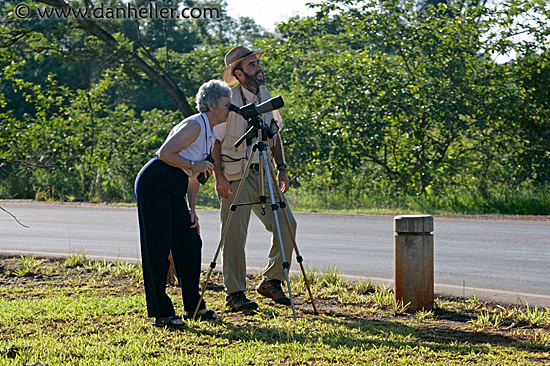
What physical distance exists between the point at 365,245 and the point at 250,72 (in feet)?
17.1

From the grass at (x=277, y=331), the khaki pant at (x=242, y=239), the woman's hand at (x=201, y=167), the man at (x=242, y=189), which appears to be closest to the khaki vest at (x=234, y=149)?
the man at (x=242, y=189)

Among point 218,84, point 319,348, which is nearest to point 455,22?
point 218,84

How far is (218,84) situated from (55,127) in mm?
18478

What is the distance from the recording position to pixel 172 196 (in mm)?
5770

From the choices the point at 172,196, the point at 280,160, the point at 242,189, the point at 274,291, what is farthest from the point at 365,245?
the point at 172,196

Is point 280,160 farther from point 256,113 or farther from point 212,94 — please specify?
point 212,94

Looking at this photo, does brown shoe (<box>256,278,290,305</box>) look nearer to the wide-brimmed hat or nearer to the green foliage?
the wide-brimmed hat

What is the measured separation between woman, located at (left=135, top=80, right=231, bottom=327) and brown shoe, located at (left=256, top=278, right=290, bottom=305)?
2.63 feet

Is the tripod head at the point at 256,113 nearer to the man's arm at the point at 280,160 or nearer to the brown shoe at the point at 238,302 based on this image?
the man's arm at the point at 280,160

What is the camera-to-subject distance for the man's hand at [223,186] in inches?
247

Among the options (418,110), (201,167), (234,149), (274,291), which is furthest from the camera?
(418,110)

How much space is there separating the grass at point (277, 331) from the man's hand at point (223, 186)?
0.99 meters

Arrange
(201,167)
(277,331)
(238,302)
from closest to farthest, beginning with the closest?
1. (277,331)
2. (201,167)
3. (238,302)

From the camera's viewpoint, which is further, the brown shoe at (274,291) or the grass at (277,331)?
the brown shoe at (274,291)
